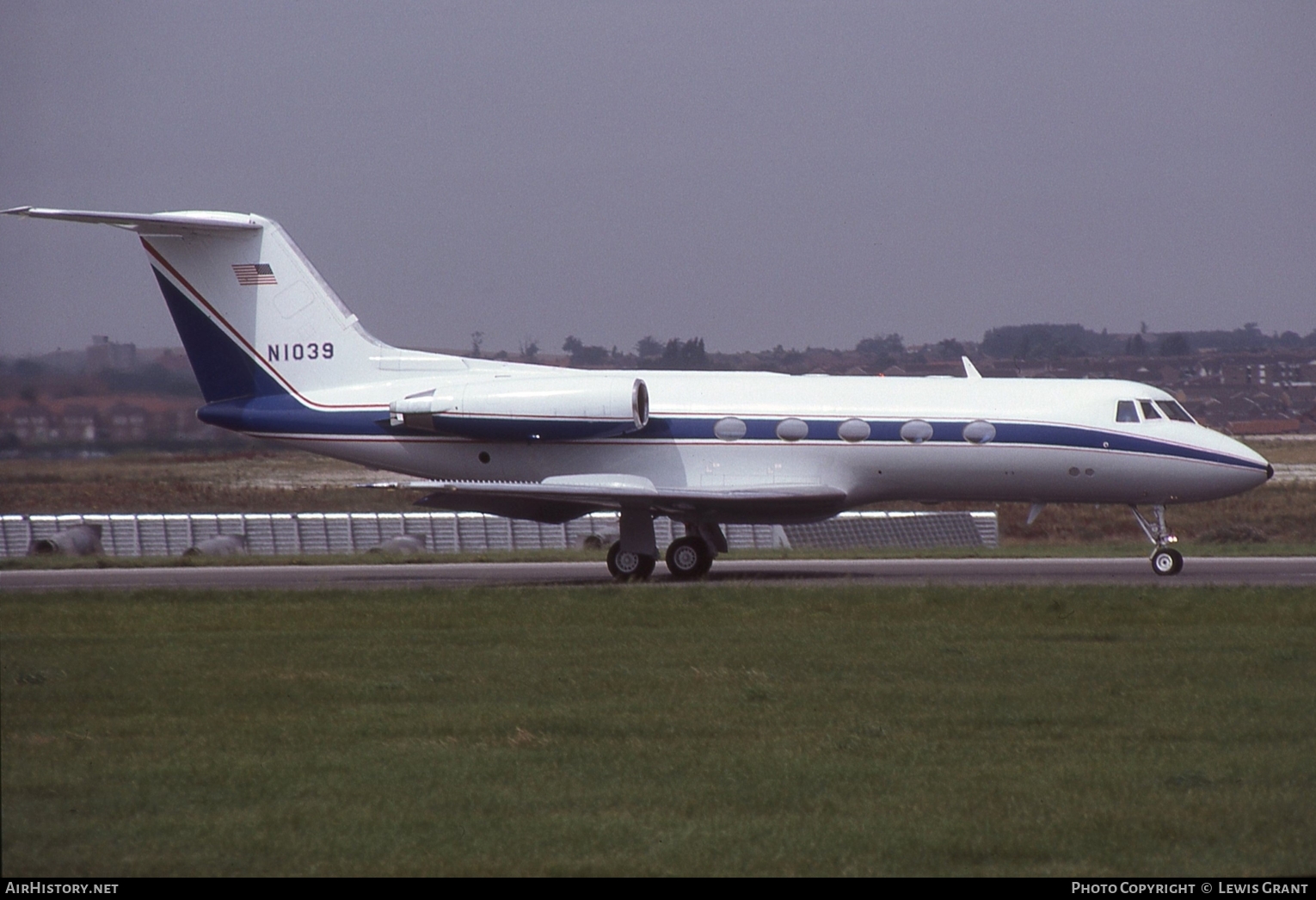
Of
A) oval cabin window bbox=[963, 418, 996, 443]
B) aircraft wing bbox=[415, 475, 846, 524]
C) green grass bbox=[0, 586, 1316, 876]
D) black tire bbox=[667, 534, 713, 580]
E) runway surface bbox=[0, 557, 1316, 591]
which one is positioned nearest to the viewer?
green grass bbox=[0, 586, 1316, 876]

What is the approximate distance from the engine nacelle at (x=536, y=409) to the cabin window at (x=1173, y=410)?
811 centimetres

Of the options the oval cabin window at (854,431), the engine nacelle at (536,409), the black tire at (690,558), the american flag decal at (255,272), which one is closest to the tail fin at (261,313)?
the american flag decal at (255,272)

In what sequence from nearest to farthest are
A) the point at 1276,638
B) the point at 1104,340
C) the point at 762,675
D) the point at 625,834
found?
1. the point at 625,834
2. the point at 762,675
3. the point at 1276,638
4. the point at 1104,340

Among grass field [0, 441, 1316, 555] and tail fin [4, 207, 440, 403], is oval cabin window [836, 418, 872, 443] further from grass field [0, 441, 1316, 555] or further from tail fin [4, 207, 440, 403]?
grass field [0, 441, 1316, 555]

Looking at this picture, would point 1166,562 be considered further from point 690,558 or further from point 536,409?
point 536,409

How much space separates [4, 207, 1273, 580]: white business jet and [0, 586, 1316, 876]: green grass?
19.4ft

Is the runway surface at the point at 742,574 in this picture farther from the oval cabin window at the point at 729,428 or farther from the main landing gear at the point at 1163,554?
the oval cabin window at the point at 729,428

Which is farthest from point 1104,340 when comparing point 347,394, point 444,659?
point 444,659

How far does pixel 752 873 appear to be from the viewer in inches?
265

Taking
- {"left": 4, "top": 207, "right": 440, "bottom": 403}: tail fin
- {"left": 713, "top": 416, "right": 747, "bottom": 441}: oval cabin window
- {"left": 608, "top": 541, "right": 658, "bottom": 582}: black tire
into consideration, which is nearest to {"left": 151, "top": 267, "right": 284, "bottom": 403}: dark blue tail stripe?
{"left": 4, "top": 207, "right": 440, "bottom": 403}: tail fin

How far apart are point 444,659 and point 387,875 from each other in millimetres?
6420

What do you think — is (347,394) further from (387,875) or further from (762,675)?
(387,875)

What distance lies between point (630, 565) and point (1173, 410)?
889 centimetres

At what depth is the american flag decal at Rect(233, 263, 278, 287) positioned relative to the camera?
23875mm
